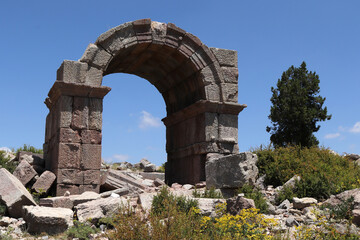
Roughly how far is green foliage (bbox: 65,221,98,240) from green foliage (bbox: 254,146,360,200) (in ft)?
12.7

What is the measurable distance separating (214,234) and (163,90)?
28.4 ft

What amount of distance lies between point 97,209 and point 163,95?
6.94 m

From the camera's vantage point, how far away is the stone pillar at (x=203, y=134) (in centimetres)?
1090

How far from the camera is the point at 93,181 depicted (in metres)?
9.70

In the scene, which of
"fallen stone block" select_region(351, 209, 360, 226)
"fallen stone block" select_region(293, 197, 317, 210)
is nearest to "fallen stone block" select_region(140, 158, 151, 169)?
"fallen stone block" select_region(293, 197, 317, 210)

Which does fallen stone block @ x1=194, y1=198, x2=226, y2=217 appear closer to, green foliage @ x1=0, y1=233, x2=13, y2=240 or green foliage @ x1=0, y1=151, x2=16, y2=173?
green foliage @ x1=0, y1=233, x2=13, y2=240

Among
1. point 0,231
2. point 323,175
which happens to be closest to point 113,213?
point 0,231

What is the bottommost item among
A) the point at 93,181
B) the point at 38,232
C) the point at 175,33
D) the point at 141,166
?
the point at 38,232

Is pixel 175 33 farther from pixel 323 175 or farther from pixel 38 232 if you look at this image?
pixel 38 232

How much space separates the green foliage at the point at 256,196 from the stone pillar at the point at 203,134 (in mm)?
2330

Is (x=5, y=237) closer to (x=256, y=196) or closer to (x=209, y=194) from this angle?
(x=209, y=194)

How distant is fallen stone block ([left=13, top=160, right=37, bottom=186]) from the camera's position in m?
9.30

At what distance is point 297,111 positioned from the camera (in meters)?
22.9

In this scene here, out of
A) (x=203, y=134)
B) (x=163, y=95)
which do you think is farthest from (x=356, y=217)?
(x=163, y=95)
